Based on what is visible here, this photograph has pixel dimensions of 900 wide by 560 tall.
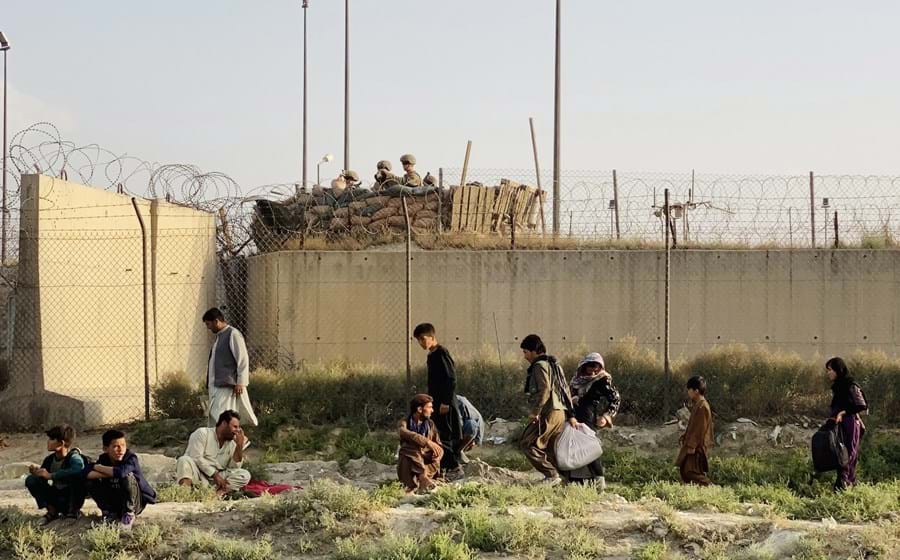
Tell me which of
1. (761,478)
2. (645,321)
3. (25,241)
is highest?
(25,241)

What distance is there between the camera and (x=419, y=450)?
9406 millimetres

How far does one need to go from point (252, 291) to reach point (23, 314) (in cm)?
316

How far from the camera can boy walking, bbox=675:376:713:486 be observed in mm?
9953

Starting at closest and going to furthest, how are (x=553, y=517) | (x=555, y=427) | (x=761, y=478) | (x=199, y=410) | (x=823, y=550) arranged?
1. (x=823, y=550)
2. (x=553, y=517)
3. (x=555, y=427)
4. (x=761, y=478)
5. (x=199, y=410)

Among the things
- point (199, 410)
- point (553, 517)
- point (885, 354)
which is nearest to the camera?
point (553, 517)

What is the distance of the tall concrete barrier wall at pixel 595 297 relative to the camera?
15047 millimetres

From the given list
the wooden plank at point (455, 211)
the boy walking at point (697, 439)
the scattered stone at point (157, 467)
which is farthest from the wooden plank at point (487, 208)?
the boy walking at point (697, 439)

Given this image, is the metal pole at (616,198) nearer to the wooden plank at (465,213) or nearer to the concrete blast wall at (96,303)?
the wooden plank at (465,213)

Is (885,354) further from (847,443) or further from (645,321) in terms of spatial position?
(847,443)

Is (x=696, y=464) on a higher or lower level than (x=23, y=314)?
lower

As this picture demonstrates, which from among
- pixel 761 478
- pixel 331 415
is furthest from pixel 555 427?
pixel 331 415

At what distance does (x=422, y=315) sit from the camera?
1510 centimetres

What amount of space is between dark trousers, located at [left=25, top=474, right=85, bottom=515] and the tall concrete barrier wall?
707cm

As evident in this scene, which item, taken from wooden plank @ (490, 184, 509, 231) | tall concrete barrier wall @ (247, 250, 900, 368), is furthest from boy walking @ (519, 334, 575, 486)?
wooden plank @ (490, 184, 509, 231)
